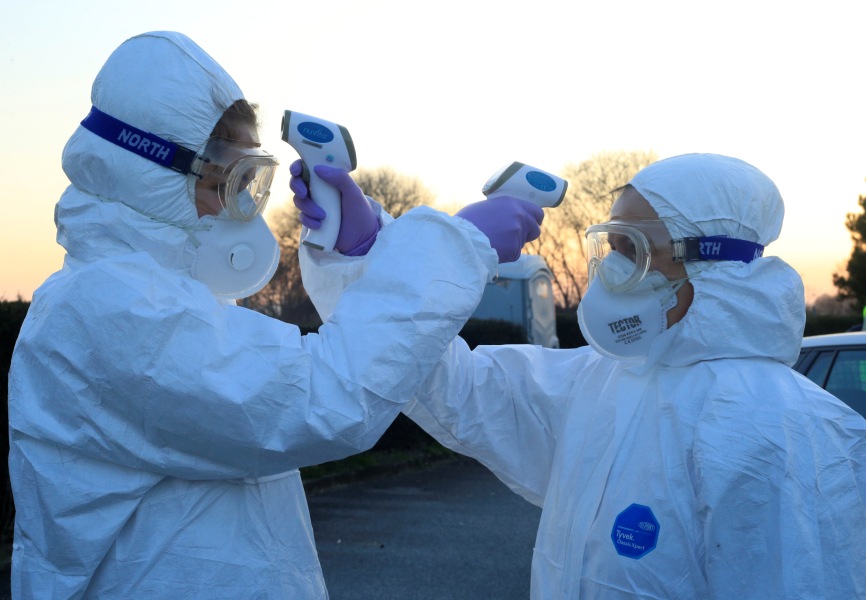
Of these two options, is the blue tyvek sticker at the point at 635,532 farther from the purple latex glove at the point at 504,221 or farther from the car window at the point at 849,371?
the car window at the point at 849,371

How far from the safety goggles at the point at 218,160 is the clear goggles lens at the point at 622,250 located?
92 cm

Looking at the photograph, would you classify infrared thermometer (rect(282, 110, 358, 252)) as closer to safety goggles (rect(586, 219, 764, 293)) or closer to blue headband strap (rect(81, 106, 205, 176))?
blue headband strap (rect(81, 106, 205, 176))

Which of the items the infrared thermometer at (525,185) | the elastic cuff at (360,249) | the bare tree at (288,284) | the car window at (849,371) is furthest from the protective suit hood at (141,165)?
the bare tree at (288,284)

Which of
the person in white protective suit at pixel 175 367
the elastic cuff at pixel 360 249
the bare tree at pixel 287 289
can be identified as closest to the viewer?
the person in white protective suit at pixel 175 367

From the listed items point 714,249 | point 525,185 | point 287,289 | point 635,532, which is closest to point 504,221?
point 525,185

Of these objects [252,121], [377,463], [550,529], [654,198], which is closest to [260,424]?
[252,121]

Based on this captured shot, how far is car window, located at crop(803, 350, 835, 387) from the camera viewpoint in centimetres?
477

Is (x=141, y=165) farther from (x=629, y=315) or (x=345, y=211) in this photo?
(x=629, y=315)

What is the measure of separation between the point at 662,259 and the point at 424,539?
518 centimetres

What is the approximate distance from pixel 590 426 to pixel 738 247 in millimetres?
602

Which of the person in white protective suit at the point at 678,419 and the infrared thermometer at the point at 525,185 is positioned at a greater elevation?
the infrared thermometer at the point at 525,185

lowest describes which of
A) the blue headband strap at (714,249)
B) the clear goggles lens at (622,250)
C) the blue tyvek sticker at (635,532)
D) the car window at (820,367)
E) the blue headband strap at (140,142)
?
the car window at (820,367)

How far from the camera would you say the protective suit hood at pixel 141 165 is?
188 centimetres

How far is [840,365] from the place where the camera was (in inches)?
187
